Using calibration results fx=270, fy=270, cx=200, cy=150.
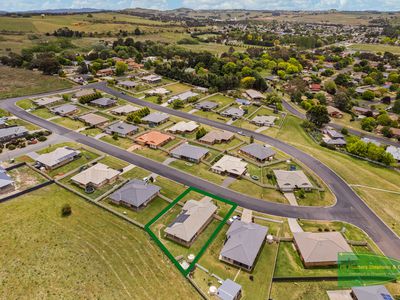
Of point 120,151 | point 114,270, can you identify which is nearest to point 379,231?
point 114,270

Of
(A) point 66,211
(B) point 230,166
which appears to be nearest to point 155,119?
(B) point 230,166

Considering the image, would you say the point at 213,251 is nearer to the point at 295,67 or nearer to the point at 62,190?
the point at 62,190

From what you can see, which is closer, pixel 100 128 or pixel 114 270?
pixel 114 270

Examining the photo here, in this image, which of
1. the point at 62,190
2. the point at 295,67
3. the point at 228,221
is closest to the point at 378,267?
the point at 228,221

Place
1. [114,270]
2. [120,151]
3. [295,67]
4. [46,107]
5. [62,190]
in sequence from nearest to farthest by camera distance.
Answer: [114,270] → [62,190] → [120,151] → [46,107] → [295,67]

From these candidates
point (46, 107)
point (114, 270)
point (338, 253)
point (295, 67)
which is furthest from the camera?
point (295, 67)

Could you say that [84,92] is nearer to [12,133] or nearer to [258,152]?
[12,133]
